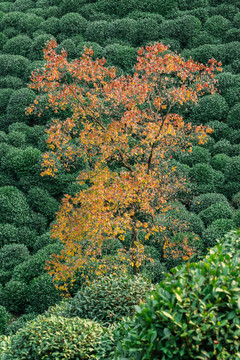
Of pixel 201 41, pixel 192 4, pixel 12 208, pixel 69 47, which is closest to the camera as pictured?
pixel 12 208

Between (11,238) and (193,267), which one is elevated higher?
(193,267)

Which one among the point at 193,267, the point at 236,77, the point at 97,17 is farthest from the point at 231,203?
the point at 97,17

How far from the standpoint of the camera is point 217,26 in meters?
33.8

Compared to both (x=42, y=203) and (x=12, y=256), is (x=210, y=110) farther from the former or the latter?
(x=12, y=256)

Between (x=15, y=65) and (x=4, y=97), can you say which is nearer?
(x=4, y=97)

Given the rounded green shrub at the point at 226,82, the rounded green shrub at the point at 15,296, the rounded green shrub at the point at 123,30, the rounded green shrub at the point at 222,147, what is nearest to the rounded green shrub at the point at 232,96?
the rounded green shrub at the point at 226,82

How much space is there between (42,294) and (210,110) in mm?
16333

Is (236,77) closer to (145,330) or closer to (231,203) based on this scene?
(231,203)

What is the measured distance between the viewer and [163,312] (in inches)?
247

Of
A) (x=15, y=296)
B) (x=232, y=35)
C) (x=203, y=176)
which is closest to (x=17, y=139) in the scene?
(x=15, y=296)

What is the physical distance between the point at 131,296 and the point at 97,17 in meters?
31.3

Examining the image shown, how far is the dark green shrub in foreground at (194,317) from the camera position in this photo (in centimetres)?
631

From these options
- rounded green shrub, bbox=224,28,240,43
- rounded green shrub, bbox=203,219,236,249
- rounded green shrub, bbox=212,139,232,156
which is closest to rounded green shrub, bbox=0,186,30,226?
rounded green shrub, bbox=203,219,236,249

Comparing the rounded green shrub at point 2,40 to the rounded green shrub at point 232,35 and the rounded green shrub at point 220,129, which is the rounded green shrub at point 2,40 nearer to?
the rounded green shrub at point 232,35
